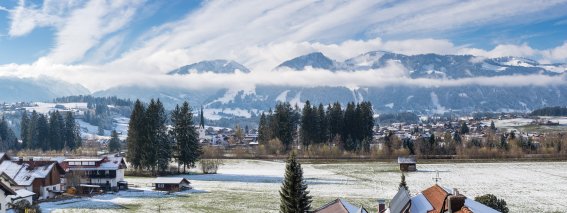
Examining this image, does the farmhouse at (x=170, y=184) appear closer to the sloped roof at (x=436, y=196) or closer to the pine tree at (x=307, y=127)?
the sloped roof at (x=436, y=196)

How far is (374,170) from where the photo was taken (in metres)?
107

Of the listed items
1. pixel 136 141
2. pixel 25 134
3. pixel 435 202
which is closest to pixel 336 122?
pixel 136 141

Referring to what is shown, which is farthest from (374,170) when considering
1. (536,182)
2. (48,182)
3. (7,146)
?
(7,146)

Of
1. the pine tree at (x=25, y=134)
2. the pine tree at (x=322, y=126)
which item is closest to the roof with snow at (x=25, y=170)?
the pine tree at (x=322, y=126)

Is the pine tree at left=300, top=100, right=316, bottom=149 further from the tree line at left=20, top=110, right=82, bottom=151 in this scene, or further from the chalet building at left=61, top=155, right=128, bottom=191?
the tree line at left=20, top=110, right=82, bottom=151

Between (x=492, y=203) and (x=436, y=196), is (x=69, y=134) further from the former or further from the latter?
(x=436, y=196)

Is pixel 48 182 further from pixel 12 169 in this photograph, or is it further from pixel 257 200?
pixel 257 200

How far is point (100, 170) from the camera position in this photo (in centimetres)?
8656

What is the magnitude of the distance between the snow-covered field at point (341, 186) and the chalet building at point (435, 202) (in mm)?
33714

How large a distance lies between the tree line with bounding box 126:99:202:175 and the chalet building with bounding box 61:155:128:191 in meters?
11.1

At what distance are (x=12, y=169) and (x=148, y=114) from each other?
29978 millimetres

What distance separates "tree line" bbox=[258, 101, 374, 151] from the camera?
5778 inches

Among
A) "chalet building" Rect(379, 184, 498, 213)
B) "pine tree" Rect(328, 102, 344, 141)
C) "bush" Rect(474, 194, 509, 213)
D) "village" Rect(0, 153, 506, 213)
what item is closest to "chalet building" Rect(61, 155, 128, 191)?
"village" Rect(0, 153, 506, 213)

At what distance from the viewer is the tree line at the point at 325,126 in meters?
147
